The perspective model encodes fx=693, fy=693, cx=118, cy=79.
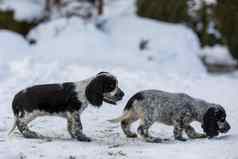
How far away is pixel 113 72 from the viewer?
46.8 feet

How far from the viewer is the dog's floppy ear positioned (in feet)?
24.3

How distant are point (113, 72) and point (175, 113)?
6774mm

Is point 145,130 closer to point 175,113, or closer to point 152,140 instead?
point 152,140

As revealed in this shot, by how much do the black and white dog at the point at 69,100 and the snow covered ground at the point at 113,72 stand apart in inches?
6.5

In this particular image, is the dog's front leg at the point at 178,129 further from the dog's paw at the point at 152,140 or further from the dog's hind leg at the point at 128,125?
the dog's hind leg at the point at 128,125

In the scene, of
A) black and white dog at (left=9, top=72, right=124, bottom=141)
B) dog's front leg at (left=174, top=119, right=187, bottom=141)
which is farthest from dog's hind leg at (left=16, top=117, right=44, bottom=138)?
dog's front leg at (left=174, top=119, right=187, bottom=141)

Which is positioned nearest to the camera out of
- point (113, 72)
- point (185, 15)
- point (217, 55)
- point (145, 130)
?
point (145, 130)

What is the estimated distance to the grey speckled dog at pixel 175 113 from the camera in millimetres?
7500

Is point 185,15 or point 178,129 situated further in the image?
point 185,15

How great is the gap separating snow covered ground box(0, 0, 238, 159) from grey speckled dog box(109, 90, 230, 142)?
0.14 metres

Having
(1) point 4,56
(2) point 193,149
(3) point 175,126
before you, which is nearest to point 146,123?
(3) point 175,126

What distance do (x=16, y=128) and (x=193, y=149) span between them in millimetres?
2305

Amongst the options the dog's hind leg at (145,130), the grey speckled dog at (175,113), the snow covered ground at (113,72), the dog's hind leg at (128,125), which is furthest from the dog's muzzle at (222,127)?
the dog's hind leg at (128,125)

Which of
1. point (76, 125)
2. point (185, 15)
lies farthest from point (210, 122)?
point (185, 15)
